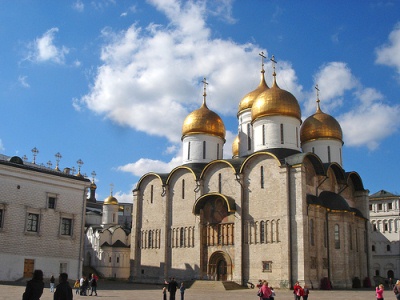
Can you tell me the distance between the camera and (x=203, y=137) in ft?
122

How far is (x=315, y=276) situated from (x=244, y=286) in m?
4.42

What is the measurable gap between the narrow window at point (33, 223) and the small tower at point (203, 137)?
510 inches

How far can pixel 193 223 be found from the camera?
33.6m

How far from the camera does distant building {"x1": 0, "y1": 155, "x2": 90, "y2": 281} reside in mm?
26734

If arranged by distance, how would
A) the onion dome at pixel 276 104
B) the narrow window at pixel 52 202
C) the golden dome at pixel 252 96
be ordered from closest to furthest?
the narrow window at pixel 52 202
the onion dome at pixel 276 104
the golden dome at pixel 252 96

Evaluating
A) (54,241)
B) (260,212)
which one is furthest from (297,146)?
(54,241)

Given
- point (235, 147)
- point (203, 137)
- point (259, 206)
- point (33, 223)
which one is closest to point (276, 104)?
point (203, 137)

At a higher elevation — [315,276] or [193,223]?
[193,223]

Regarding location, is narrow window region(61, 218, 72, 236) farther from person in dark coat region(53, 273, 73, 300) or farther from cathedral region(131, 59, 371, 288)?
person in dark coat region(53, 273, 73, 300)

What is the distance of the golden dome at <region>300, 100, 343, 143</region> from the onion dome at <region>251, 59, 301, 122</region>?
8.15ft

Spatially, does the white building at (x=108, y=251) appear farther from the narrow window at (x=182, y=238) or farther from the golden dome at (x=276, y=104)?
the golden dome at (x=276, y=104)

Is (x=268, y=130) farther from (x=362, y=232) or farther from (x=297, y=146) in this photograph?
(x=362, y=232)

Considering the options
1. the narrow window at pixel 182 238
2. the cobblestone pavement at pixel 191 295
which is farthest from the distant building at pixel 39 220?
the narrow window at pixel 182 238

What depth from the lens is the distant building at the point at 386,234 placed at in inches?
Result: 1937
